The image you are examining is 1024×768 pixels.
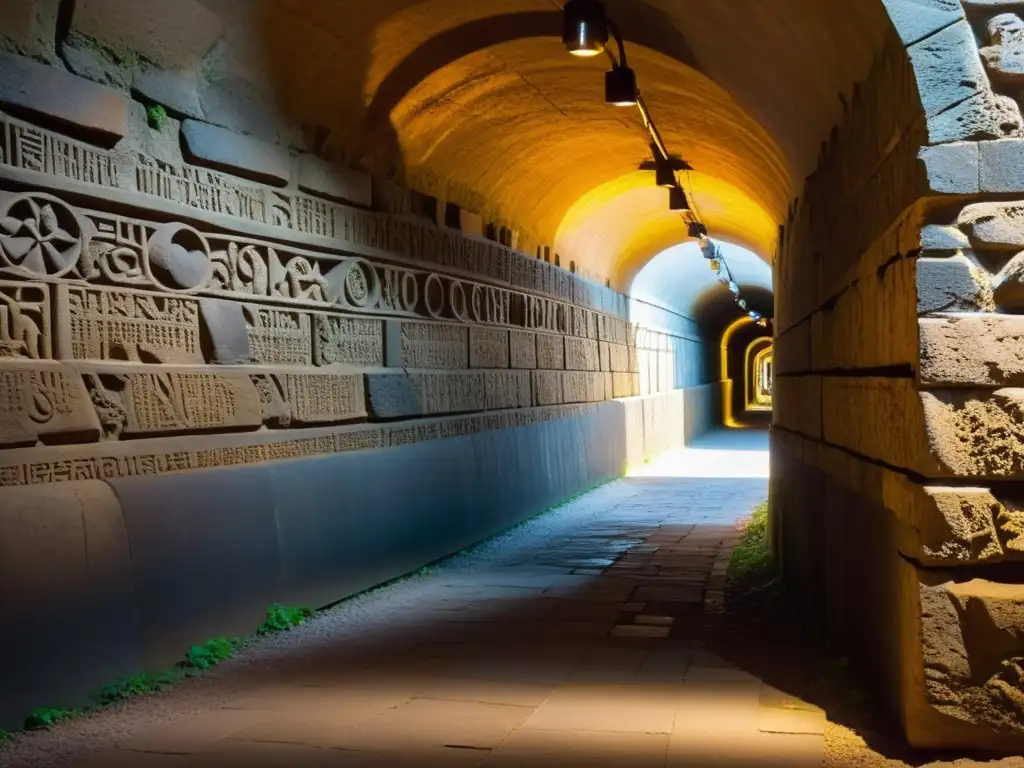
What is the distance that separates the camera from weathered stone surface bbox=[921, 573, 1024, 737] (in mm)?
3263

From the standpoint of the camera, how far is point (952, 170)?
326cm

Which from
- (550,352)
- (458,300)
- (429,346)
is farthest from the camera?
(550,352)

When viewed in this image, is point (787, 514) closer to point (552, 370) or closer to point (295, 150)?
point (295, 150)

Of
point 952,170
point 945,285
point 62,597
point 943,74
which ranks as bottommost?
point 62,597

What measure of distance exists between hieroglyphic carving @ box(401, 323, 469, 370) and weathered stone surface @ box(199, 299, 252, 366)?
2.07 metres

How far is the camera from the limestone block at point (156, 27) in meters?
4.84

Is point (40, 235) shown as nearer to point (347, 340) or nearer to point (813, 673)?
point (347, 340)

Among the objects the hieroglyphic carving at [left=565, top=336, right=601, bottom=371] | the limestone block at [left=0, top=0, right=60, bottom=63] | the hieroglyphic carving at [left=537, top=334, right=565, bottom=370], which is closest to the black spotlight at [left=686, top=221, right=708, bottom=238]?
the hieroglyphic carving at [left=565, top=336, right=601, bottom=371]

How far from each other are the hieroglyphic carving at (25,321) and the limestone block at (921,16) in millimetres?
3758

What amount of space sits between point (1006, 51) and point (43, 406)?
163 inches

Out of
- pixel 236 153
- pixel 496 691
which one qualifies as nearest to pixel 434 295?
pixel 236 153

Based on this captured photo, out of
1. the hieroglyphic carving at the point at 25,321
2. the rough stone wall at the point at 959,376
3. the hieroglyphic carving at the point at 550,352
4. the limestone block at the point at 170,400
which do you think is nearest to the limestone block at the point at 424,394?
the limestone block at the point at 170,400

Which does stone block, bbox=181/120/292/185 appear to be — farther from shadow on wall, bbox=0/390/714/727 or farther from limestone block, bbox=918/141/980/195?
limestone block, bbox=918/141/980/195

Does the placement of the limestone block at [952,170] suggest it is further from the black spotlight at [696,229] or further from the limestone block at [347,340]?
the black spotlight at [696,229]
